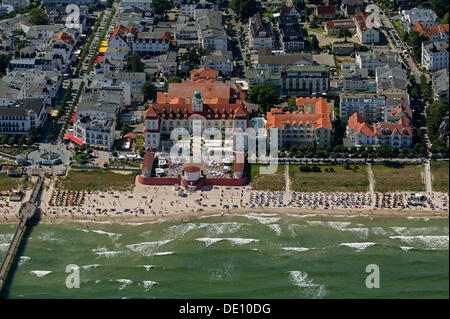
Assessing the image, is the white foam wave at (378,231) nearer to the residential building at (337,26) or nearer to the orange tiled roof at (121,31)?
the orange tiled roof at (121,31)

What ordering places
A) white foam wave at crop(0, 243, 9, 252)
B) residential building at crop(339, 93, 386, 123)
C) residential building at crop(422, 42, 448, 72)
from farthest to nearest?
residential building at crop(422, 42, 448, 72) < residential building at crop(339, 93, 386, 123) < white foam wave at crop(0, 243, 9, 252)

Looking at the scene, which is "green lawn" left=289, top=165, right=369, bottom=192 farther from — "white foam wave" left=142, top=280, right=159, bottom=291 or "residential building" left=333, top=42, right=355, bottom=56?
"residential building" left=333, top=42, right=355, bottom=56

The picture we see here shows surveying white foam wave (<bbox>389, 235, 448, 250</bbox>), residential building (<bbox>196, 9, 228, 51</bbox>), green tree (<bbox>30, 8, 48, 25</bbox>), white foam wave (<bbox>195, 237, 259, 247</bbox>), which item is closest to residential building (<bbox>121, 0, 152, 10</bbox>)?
residential building (<bbox>196, 9, 228, 51</bbox>)

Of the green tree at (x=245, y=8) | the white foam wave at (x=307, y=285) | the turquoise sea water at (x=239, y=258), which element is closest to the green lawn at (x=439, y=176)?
the turquoise sea water at (x=239, y=258)

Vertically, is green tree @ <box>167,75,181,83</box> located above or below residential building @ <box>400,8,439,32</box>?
below

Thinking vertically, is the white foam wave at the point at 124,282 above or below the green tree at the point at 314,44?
below

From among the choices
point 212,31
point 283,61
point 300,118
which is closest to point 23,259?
point 300,118
